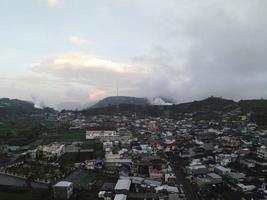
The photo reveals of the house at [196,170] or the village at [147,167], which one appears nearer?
the village at [147,167]

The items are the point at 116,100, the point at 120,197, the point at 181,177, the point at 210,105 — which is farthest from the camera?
the point at 116,100

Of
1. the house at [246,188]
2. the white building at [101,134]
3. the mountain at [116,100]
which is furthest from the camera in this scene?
the mountain at [116,100]

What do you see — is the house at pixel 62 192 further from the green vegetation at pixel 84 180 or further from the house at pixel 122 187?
the house at pixel 122 187

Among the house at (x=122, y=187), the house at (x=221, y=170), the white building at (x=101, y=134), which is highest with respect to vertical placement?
the white building at (x=101, y=134)

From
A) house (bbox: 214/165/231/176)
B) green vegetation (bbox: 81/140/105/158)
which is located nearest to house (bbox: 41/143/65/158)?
green vegetation (bbox: 81/140/105/158)

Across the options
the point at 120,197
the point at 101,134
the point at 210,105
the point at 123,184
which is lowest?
the point at 120,197

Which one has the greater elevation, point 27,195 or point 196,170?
point 196,170

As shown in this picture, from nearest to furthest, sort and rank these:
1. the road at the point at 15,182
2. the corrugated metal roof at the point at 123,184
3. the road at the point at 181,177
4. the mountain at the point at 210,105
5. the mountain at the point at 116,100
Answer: the corrugated metal roof at the point at 123,184 < the road at the point at 181,177 < the road at the point at 15,182 < the mountain at the point at 210,105 < the mountain at the point at 116,100

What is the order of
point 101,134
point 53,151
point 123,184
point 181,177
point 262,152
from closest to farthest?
point 123,184
point 181,177
point 262,152
point 53,151
point 101,134

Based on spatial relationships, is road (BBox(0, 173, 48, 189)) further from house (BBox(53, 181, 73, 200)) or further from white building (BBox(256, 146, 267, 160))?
white building (BBox(256, 146, 267, 160))

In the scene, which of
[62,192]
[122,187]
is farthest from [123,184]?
[62,192]

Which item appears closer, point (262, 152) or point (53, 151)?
point (262, 152)

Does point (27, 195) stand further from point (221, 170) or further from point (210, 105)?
point (210, 105)

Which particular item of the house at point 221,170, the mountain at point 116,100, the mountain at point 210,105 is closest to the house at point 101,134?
Answer: the house at point 221,170
